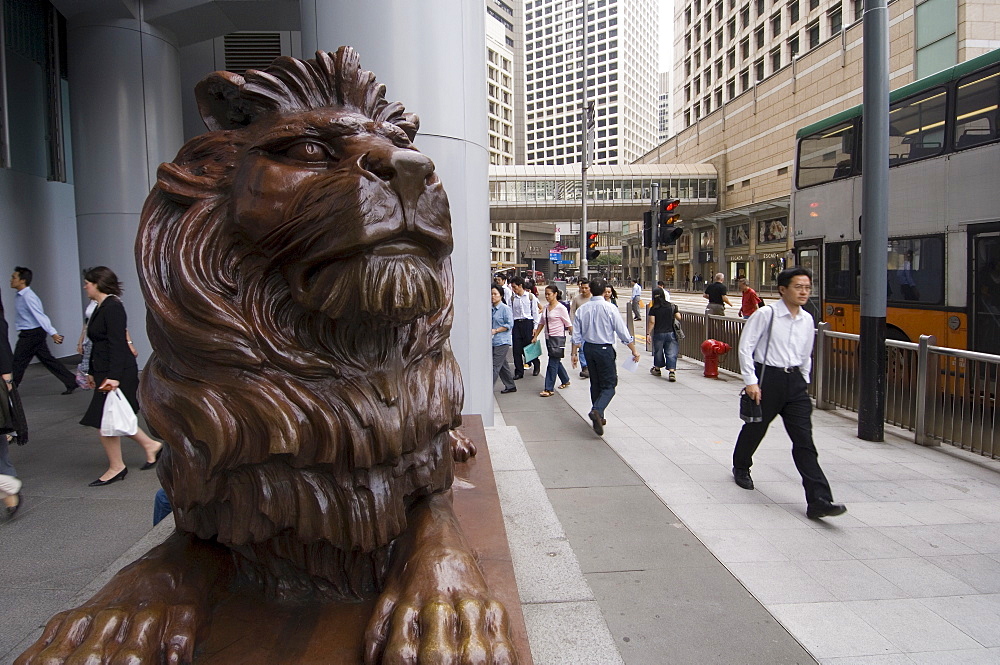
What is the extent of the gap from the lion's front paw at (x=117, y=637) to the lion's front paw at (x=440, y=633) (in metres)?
0.45

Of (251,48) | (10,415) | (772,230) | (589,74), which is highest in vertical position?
(589,74)

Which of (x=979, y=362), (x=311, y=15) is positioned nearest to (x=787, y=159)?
(x=979, y=362)

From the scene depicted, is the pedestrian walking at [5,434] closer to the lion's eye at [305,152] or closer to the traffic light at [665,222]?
the lion's eye at [305,152]

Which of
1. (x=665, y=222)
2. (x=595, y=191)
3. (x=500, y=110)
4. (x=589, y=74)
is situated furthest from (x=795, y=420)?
(x=589, y=74)

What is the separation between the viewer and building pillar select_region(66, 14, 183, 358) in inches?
333

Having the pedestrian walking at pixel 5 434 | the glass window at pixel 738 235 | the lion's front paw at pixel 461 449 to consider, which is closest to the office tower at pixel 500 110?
the glass window at pixel 738 235

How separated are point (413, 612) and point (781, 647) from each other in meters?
2.13

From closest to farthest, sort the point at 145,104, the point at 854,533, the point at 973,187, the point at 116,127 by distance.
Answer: the point at 854,533 < the point at 973,187 < the point at 116,127 < the point at 145,104

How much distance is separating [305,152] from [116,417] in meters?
4.28

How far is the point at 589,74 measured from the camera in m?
103

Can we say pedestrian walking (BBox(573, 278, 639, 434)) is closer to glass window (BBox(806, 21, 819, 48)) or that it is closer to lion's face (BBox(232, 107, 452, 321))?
lion's face (BBox(232, 107, 452, 321))

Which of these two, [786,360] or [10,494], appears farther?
[786,360]

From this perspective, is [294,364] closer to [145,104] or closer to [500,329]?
[500,329]

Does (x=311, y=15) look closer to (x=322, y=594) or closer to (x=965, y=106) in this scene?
(x=322, y=594)
